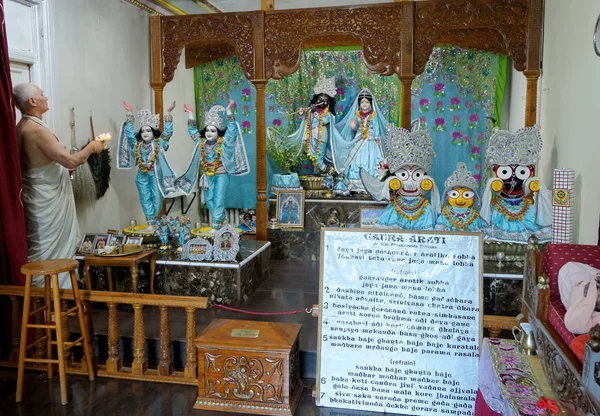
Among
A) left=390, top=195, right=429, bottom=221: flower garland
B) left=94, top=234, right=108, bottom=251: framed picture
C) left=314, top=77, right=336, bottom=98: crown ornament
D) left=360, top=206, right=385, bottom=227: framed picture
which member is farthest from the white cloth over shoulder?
left=314, top=77, right=336, bottom=98: crown ornament

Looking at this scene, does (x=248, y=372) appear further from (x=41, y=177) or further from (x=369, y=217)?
(x=369, y=217)

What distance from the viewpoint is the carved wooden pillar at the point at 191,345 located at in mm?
3293

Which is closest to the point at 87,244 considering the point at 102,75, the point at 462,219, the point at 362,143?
the point at 102,75

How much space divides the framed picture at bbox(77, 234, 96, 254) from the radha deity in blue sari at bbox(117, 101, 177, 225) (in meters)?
0.72

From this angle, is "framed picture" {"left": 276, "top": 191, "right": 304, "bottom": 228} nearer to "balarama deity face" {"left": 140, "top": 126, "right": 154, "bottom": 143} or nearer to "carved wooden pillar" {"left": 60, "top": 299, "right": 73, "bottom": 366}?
"balarama deity face" {"left": 140, "top": 126, "right": 154, "bottom": 143}

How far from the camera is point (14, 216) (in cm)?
380

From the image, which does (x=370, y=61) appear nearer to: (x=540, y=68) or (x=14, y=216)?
(x=540, y=68)

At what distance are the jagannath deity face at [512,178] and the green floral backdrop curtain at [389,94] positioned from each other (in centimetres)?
265

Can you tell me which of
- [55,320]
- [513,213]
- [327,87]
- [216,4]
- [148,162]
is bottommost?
[55,320]

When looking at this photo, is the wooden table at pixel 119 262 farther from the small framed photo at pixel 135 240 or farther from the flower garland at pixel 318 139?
the flower garland at pixel 318 139

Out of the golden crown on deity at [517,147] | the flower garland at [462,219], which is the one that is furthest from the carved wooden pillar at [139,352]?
the golden crown on deity at [517,147]

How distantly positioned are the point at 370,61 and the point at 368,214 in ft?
5.72

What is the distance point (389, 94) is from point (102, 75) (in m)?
4.12

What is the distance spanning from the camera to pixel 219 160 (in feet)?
17.5
